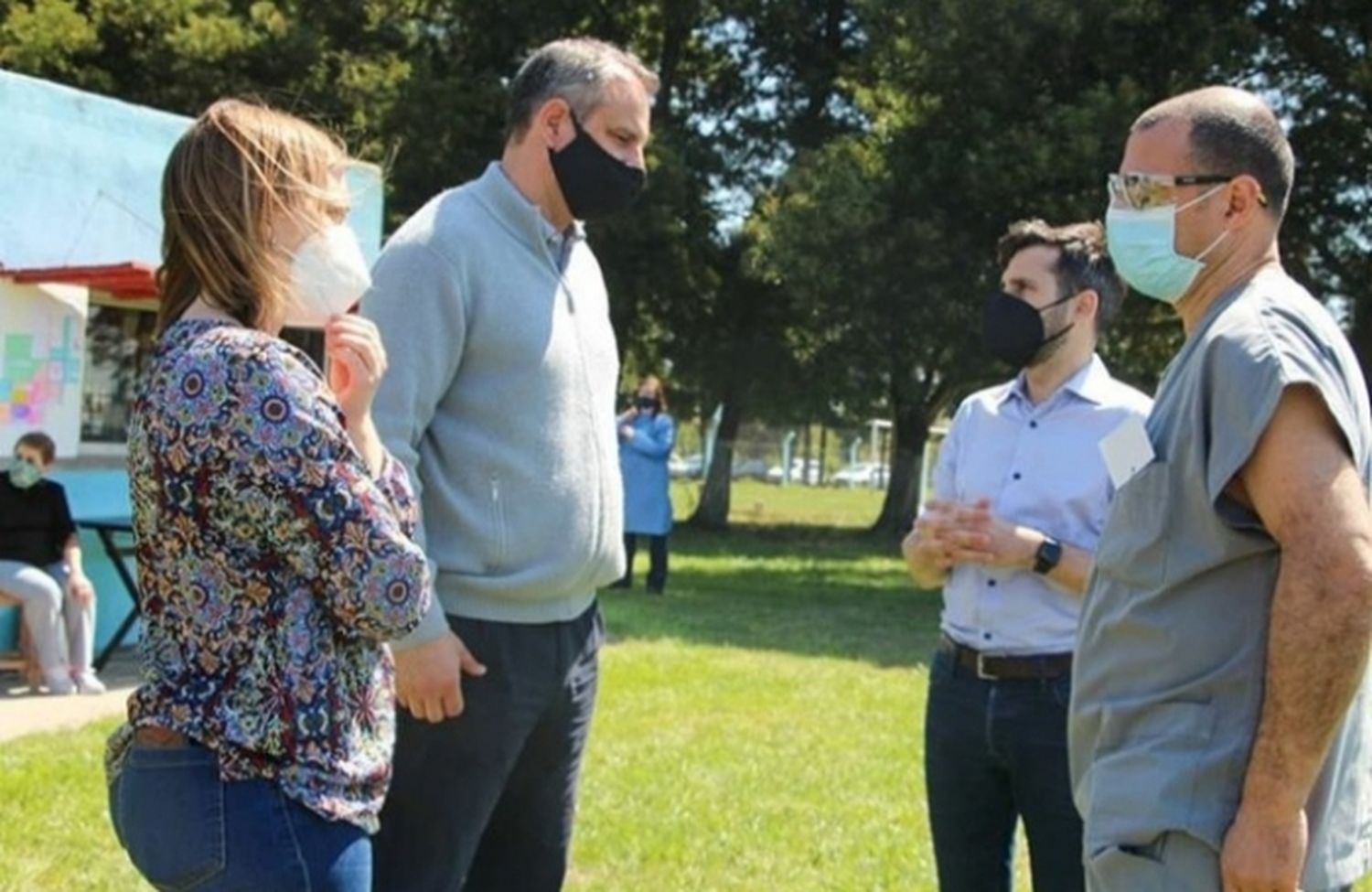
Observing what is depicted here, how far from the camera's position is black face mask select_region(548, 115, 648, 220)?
135 inches

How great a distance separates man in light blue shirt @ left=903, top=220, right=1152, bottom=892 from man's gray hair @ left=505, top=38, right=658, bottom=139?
1.23 meters

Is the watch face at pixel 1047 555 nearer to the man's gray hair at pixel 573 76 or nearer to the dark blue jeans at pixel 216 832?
the man's gray hair at pixel 573 76

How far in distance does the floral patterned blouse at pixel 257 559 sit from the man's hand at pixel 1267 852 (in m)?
1.26

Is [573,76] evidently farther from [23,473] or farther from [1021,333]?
[23,473]

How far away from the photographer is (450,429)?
10.6 feet

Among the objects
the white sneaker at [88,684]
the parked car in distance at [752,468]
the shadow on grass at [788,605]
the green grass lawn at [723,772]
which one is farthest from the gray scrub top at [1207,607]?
the parked car in distance at [752,468]

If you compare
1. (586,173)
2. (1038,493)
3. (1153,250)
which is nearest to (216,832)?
(586,173)

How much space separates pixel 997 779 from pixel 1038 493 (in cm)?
70

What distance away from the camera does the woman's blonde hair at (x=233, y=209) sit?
7.68 feet

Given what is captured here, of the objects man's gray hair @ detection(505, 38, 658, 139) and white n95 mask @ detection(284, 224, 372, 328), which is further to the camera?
man's gray hair @ detection(505, 38, 658, 139)

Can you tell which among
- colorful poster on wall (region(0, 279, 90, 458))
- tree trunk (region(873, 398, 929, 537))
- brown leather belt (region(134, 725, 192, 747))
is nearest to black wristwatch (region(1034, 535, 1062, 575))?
brown leather belt (region(134, 725, 192, 747))

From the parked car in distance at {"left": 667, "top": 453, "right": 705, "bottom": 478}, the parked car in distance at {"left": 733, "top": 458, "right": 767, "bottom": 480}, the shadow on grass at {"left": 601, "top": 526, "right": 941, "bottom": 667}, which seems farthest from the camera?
the parked car in distance at {"left": 733, "top": 458, "right": 767, "bottom": 480}

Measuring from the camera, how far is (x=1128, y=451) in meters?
2.62

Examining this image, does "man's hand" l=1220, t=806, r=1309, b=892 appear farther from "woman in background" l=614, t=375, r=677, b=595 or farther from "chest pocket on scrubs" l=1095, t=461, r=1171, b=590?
"woman in background" l=614, t=375, r=677, b=595
